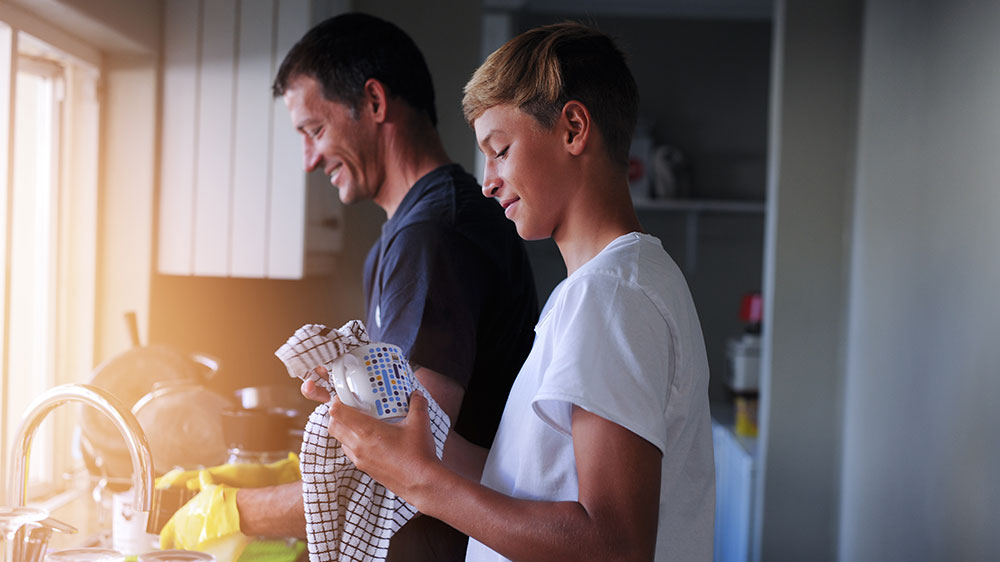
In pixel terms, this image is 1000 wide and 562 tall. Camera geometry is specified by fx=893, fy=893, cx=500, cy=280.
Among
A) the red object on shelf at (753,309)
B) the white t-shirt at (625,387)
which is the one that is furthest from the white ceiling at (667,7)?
the white t-shirt at (625,387)

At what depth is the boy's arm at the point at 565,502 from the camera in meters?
0.66

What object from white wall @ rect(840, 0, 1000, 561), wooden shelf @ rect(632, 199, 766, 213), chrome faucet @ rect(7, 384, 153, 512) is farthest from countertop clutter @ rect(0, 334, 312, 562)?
wooden shelf @ rect(632, 199, 766, 213)

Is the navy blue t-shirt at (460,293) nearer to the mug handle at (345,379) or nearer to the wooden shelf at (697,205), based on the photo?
the mug handle at (345,379)

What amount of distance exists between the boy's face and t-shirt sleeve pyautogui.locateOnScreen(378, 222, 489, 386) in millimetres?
260

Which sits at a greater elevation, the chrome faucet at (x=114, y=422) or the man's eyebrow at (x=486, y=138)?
the man's eyebrow at (x=486, y=138)

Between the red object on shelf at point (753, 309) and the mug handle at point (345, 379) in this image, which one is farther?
the red object on shelf at point (753, 309)

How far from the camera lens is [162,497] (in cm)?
116

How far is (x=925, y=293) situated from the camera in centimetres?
188

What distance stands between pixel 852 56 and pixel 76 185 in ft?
6.37

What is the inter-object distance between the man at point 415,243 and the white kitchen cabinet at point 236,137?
1.93ft

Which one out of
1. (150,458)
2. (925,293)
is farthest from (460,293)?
(925,293)

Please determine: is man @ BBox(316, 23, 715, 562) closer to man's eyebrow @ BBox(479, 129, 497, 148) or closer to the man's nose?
man's eyebrow @ BBox(479, 129, 497, 148)

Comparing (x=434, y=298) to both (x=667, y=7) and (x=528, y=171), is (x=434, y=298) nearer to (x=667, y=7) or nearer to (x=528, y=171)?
(x=528, y=171)

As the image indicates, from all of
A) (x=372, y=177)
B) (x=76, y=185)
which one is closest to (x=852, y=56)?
(x=372, y=177)
